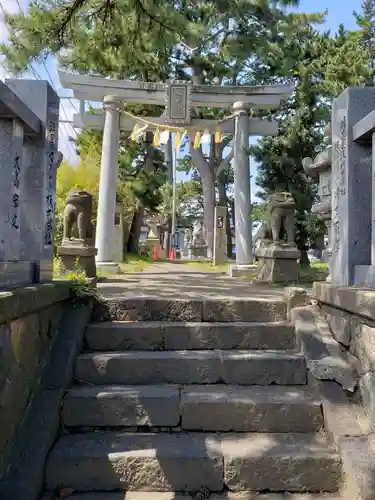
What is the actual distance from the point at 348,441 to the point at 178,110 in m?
8.69

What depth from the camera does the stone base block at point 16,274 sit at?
116 inches

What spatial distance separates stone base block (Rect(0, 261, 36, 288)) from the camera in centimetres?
296

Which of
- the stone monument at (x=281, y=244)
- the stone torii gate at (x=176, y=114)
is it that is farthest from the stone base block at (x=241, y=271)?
the stone monument at (x=281, y=244)

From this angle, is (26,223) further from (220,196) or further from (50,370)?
(220,196)

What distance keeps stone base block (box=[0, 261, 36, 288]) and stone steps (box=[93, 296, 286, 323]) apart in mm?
715

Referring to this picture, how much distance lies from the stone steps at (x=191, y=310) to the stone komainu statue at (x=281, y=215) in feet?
12.6

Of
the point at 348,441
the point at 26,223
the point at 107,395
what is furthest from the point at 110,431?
the point at 26,223

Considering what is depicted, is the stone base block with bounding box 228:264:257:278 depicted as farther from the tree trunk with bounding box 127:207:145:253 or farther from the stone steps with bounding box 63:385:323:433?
the tree trunk with bounding box 127:207:145:253

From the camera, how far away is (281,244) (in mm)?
7723

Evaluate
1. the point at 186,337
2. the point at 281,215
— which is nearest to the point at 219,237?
the point at 281,215

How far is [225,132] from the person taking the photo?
1143cm

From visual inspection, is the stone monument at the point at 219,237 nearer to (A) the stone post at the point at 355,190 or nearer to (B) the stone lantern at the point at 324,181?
(B) the stone lantern at the point at 324,181

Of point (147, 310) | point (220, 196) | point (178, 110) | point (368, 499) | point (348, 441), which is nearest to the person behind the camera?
point (368, 499)

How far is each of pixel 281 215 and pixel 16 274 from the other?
17.8 feet
